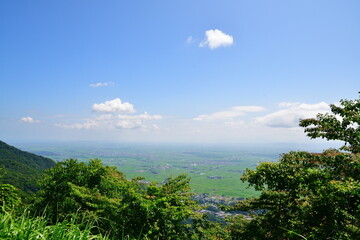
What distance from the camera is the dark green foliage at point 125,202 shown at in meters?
10.5

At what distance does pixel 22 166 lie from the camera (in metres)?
81.3

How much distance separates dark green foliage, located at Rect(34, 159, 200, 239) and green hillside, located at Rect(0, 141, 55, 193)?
52323 mm

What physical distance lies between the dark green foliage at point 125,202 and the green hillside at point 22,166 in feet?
172

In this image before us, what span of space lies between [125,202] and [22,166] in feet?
305

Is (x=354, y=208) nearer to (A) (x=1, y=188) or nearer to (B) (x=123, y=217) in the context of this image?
(B) (x=123, y=217)

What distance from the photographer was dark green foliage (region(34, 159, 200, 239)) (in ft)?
34.5

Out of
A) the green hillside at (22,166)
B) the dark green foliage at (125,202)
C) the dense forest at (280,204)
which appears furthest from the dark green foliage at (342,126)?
the green hillside at (22,166)

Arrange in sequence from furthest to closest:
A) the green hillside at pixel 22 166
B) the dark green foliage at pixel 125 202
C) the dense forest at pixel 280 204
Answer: the green hillside at pixel 22 166 < the dark green foliage at pixel 125 202 < the dense forest at pixel 280 204

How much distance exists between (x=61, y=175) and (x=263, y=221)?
16.4 meters

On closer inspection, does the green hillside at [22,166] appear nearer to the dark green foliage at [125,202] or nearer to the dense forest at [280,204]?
the dark green foliage at [125,202]

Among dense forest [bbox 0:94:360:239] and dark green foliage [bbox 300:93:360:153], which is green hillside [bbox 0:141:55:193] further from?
dark green foliage [bbox 300:93:360:153]

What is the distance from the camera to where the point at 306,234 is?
6938 mm

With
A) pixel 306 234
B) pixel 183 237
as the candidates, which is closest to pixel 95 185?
pixel 183 237

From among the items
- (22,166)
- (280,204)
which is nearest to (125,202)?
(280,204)
